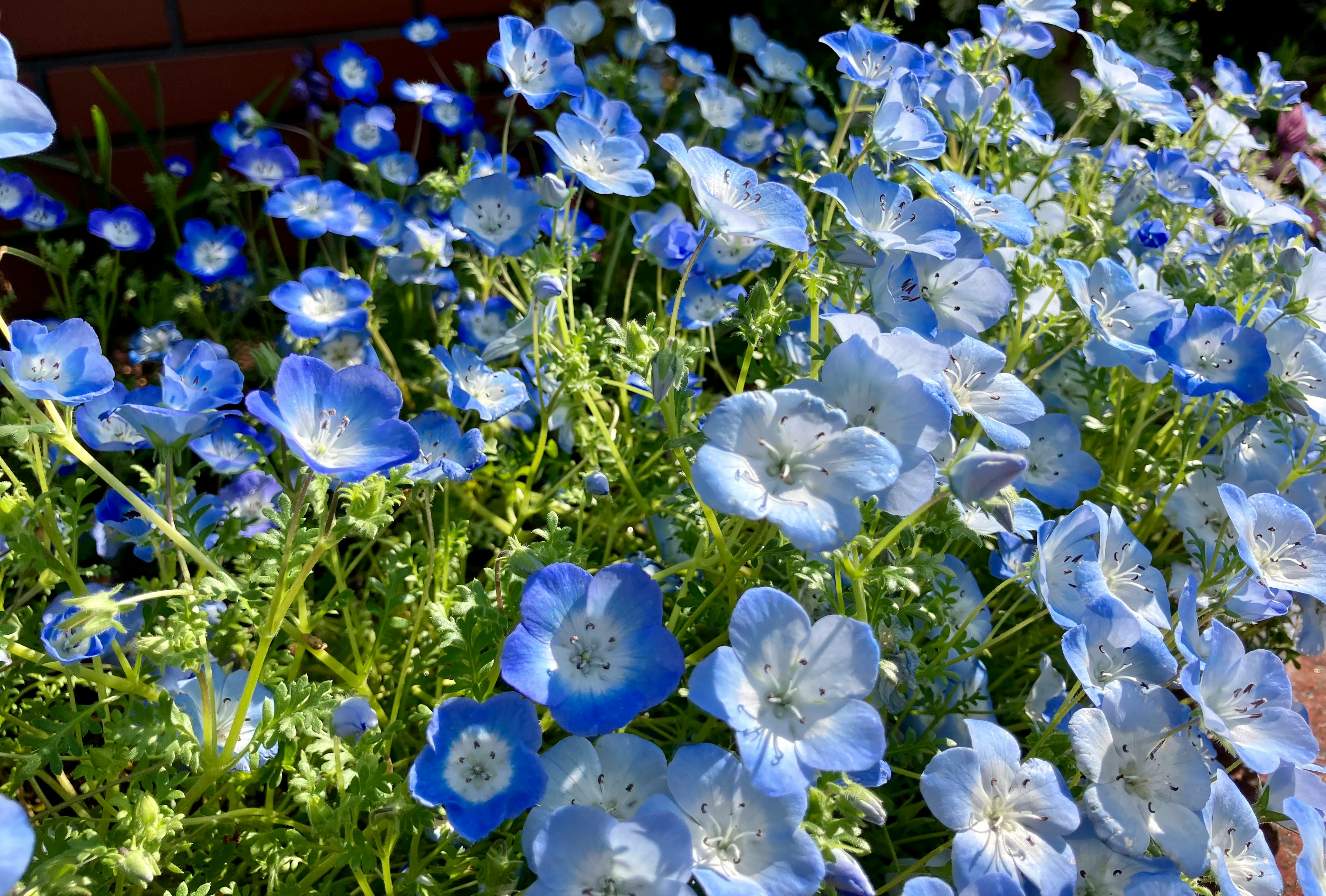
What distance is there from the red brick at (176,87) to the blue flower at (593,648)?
2077 millimetres

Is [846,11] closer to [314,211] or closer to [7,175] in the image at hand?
[314,211]

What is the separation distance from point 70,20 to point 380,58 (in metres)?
0.79

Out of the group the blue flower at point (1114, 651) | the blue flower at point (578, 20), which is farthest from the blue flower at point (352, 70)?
the blue flower at point (1114, 651)

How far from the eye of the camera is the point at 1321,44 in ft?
12.3

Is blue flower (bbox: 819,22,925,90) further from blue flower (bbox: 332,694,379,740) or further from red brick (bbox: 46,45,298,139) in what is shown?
red brick (bbox: 46,45,298,139)

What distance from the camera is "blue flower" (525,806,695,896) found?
101cm

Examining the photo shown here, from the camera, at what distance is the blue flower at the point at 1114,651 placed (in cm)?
125

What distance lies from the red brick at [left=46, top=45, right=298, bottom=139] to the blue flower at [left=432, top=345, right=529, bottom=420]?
4.65 ft

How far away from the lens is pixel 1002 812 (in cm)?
119

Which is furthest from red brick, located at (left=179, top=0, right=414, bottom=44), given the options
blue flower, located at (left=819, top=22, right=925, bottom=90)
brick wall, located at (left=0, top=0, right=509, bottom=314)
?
blue flower, located at (left=819, top=22, right=925, bottom=90)

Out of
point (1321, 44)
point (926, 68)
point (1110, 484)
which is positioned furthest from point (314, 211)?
point (1321, 44)

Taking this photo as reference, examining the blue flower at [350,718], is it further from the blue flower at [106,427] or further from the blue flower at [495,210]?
the blue flower at [495,210]

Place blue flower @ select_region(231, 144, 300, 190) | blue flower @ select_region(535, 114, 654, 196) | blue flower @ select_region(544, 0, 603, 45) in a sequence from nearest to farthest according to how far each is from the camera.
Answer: blue flower @ select_region(535, 114, 654, 196) → blue flower @ select_region(231, 144, 300, 190) → blue flower @ select_region(544, 0, 603, 45)

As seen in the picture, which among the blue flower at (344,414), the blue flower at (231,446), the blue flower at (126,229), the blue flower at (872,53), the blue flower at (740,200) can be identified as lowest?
the blue flower at (231,446)
